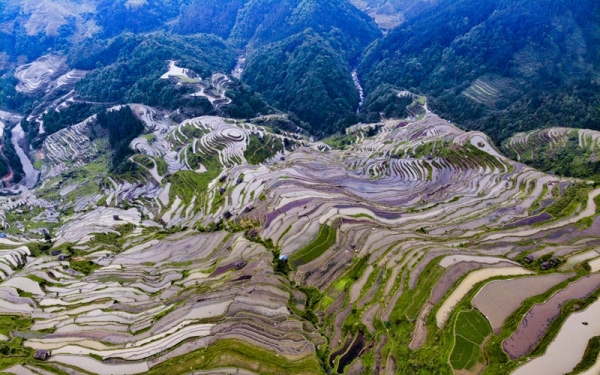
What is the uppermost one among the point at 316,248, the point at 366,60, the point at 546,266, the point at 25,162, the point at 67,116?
the point at 366,60

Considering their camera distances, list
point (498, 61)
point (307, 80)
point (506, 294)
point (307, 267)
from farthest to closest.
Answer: point (498, 61), point (307, 80), point (307, 267), point (506, 294)

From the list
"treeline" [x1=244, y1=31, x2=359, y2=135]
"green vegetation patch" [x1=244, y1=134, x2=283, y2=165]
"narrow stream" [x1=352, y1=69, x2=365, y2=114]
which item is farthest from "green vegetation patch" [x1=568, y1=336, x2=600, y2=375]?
"narrow stream" [x1=352, y1=69, x2=365, y2=114]

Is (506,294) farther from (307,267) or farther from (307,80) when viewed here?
(307,80)

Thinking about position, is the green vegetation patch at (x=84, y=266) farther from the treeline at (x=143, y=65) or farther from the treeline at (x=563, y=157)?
the treeline at (x=563, y=157)

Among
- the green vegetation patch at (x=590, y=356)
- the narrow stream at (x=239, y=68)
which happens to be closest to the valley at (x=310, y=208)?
the green vegetation patch at (x=590, y=356)

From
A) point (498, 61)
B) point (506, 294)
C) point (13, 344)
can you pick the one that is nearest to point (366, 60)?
point (498, 61)

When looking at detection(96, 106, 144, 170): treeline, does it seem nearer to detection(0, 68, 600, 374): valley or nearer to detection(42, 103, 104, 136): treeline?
detection(42, 103, 104, 136): treeline

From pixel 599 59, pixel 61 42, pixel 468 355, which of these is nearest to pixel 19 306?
pixel 468 355
